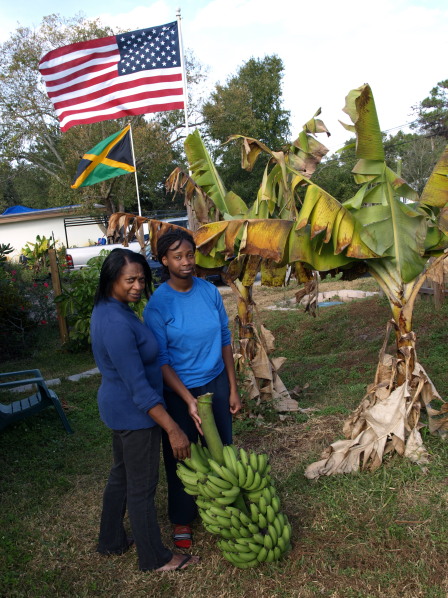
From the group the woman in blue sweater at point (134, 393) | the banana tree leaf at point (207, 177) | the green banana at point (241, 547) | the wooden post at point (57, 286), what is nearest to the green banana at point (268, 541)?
the green banana at point (241, 547)

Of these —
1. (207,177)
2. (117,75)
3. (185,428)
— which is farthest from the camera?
(117,75)

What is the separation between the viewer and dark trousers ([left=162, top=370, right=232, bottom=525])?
→ 3580mm

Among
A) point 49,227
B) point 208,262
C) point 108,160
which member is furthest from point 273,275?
point 49,227

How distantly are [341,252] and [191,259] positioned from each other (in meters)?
1.31

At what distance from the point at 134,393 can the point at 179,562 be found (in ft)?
3.78

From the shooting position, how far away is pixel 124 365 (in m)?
2.98

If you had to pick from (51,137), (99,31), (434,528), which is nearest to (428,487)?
(434,528)

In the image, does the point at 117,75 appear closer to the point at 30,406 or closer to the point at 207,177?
the point at 207,177

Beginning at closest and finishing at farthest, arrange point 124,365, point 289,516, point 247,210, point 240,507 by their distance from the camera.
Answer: point 124,365, point 240,507, point 289,516, point 247,210

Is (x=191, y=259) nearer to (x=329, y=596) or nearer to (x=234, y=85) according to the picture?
(x=329, y=596)

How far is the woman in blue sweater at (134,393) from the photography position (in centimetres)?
301

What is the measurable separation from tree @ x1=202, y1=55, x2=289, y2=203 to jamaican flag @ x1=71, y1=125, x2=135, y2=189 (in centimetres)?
1756

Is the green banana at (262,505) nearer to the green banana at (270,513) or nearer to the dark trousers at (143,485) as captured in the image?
the green banana at (270,513)

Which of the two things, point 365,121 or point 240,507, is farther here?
point 365,121
